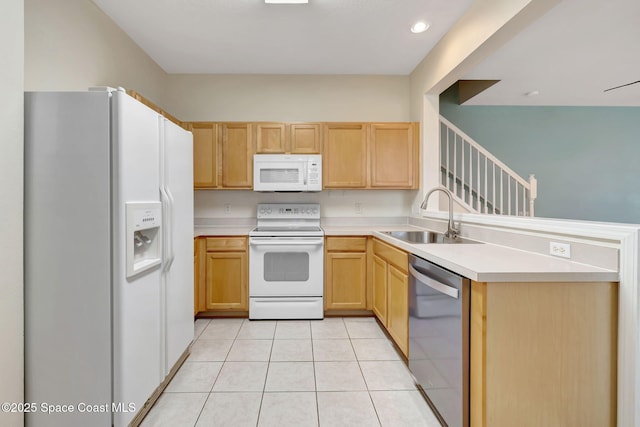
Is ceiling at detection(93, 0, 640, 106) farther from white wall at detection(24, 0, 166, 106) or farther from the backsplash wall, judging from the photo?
the backsplash wall

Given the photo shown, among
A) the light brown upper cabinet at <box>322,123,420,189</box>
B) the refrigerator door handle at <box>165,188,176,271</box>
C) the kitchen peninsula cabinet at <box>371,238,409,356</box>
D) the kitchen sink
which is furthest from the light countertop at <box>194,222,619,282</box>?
the refrigerator door handle at <box>165,188,176,271</box>

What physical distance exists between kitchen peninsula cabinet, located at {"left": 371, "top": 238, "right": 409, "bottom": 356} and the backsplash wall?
771 mm

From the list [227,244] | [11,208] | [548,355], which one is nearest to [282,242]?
[227,244]

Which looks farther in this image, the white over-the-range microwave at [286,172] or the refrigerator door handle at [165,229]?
the white over-the-range microwave at [286,172]

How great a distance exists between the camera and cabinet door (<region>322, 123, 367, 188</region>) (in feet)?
11.0

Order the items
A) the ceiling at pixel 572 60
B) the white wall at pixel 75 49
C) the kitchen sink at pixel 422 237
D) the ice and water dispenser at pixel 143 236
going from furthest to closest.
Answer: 1. the kitchen sink at pixel 422 237
2. the ceiling at pixel 572 60
3. the white wall at pixel 75 49
4. the ice and water dispenser at pixel 143 236

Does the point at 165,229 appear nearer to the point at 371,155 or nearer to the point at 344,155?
the point at 344,155

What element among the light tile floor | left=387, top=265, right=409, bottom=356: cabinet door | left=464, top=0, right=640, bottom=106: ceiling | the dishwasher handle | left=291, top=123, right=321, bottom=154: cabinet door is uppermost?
left=464, top=0, right=640, bottom=106: ceiling

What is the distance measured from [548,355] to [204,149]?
3.23 m

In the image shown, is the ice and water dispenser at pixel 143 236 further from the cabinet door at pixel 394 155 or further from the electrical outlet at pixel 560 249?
the cabinet door at pixel 394 155

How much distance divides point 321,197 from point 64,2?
2647mm

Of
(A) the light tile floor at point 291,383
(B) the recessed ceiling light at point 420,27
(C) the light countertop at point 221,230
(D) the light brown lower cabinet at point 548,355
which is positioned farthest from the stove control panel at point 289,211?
(D) the light brown lower cabinet at point 548,355

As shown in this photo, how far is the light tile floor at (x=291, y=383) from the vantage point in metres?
1.67

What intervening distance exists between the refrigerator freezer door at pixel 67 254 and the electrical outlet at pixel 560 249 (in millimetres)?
2103
